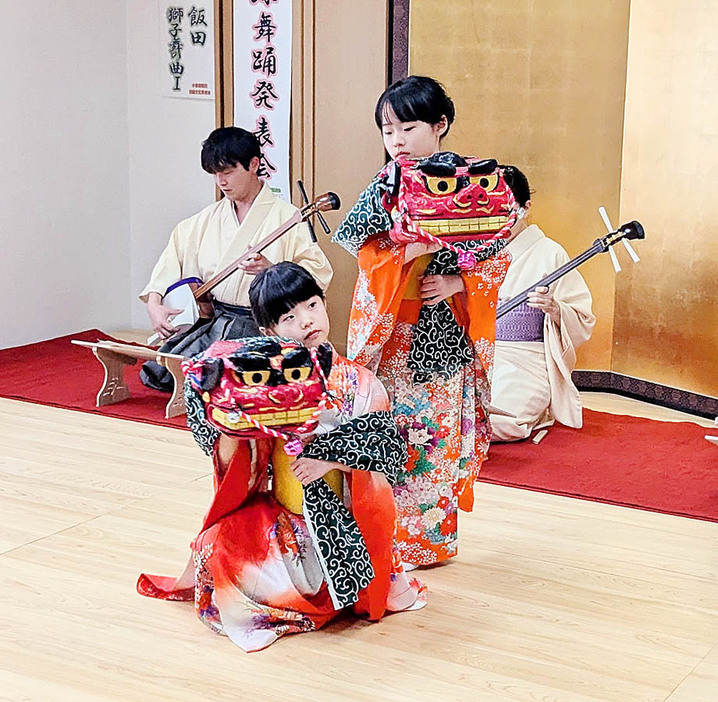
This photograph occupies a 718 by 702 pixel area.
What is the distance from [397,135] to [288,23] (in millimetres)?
3112

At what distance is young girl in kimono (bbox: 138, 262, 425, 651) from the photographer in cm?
264

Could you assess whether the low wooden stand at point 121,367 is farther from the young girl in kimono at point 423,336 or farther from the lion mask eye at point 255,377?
the lion mask eye at point 255,377

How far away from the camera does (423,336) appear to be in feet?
9.89

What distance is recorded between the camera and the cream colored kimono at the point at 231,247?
4.84 metres

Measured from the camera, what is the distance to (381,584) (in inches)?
109

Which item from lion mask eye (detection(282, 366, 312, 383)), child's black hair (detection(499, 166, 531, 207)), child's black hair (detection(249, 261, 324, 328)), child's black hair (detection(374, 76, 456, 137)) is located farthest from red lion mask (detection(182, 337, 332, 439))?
child's black hair (detection(499, 166, 531, 207))

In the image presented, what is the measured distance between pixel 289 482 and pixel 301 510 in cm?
7

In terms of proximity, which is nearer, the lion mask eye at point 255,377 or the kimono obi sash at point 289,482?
the lion mask eye at point 255,377

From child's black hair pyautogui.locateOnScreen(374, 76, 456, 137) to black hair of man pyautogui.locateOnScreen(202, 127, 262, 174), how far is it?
1811mm

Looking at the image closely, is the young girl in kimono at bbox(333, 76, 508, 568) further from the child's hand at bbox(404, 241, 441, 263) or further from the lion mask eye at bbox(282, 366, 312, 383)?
the lion mask eye at bbox(282, 366, 312, 383)

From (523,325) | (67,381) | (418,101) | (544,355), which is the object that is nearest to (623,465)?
(544,355)

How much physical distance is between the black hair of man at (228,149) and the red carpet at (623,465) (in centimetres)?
153

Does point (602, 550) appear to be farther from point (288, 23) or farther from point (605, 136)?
point (288, 23)

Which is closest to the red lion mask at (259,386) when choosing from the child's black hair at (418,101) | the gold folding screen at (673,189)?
the child's black hair at (418,101)
